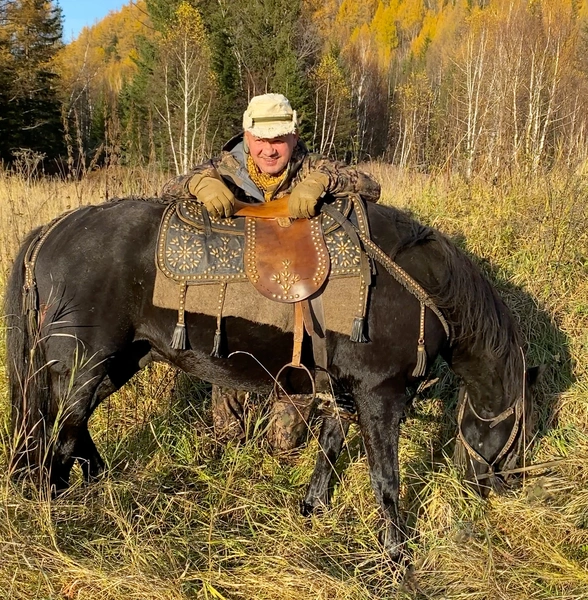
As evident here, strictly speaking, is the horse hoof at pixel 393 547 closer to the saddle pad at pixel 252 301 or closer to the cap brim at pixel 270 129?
the saddle pad at pixel 252 301

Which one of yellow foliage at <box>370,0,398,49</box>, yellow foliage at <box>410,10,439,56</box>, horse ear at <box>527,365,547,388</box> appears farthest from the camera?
yellow foliage at <box>370,0,398,49</box>

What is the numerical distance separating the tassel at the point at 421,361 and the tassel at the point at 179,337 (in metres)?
1.04

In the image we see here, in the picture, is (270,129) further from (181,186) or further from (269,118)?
(181,186)

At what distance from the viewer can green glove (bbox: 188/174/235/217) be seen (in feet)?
7.37

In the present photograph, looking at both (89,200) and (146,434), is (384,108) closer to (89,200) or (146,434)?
(89,200)

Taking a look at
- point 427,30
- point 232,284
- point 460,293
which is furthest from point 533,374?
point 427,30

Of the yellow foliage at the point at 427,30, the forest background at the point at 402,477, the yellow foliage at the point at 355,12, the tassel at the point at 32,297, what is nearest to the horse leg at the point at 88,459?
the forest background at the point at 402,477

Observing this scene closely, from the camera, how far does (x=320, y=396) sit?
242cm

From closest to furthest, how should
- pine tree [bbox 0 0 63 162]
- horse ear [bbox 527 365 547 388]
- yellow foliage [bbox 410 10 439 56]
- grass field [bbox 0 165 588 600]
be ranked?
1. grass field [bbox 0 165 588 600]
2. horse ear [bbox 527 365 547 388]
3. pine tree [bbox 0 0 63 162]
4. yellow foliage [bbox 410 10 439 56]

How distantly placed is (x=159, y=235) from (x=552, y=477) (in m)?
2.46

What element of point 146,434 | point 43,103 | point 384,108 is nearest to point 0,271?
point 146,434

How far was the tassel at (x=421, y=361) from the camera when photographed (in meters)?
2.19

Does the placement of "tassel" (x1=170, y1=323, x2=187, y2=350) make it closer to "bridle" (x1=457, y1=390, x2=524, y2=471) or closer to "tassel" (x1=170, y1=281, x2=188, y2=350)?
"tassel" (x1=170, y1=281, x2=188, y2=350)

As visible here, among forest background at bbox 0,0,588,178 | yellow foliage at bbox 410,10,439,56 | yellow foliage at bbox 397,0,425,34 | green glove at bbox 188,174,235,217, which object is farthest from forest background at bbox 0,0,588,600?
yellow foliage at bbox 397,0,425,34
